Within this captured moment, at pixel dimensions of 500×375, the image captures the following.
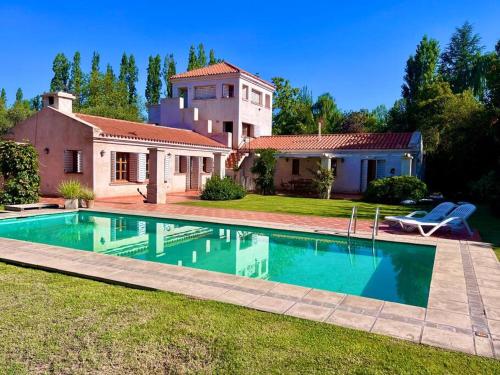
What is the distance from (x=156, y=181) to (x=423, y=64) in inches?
1791

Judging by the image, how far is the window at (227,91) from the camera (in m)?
35.7

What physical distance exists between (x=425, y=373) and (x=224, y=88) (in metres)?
33.8

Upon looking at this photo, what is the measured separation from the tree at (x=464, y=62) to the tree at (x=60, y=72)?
57.8 meters

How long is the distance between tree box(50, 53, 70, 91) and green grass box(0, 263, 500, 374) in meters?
65.2

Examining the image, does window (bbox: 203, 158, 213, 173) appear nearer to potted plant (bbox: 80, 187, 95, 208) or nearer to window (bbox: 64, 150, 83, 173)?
window (bbox: 64, 150, 83, 173)

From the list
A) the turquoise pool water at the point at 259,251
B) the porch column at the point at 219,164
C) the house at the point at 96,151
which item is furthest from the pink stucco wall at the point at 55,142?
the porch column at the point at 219,164

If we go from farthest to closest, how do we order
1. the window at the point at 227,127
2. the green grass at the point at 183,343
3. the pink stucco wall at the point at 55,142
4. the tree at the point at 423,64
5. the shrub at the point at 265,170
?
the tree at the point at 423,64, the window at the point at 227,127, the shrub at the point at 265,170, the pink stucco wall at the point at 55,142, the green grass at the point at 183,343

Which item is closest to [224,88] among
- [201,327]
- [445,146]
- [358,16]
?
[358,16]

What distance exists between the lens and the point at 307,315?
5625 mm

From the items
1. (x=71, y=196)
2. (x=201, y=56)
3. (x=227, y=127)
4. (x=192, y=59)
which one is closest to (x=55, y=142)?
(x=71, y=196)

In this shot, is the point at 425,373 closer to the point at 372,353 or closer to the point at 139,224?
the point at 372,353

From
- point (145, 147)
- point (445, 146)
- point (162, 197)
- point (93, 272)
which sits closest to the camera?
point (93, 272)

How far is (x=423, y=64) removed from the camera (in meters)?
52.5

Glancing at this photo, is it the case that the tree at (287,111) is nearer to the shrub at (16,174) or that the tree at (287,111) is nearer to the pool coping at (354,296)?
the shrub at (16,174)
